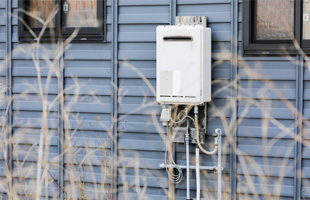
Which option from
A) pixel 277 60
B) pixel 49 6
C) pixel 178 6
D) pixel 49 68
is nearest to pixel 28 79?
pixel 49 68

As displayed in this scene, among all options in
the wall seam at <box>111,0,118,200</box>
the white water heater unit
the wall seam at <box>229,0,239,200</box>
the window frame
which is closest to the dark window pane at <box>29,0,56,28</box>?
the wall seam at <box>111,0,118,200</box>

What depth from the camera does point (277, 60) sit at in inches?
193

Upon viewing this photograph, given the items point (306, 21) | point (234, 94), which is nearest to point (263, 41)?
point (306, 21)

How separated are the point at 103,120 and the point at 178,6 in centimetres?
123

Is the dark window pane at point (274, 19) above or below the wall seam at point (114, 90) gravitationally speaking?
above

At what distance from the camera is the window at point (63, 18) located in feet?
17.7

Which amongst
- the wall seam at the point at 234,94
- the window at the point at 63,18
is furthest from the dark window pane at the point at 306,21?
the window at the point at 63,18

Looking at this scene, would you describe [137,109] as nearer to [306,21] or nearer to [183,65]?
[183,65]

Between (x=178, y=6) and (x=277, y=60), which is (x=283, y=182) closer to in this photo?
(x=277, y=60)

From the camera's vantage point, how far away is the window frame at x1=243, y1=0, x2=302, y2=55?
191 inches

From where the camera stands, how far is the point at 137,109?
5.29m

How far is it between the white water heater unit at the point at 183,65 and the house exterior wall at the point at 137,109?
27 centimetres

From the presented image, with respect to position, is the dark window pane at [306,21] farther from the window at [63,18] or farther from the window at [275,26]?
the window at [63,18]

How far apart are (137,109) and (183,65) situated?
70 cm
